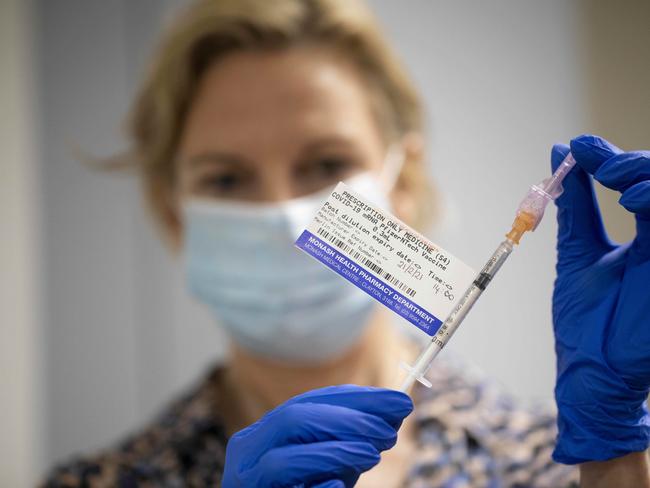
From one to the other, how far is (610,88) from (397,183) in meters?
0.64

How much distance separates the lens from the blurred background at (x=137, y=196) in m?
1.68

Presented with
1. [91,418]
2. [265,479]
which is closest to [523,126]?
[265,479]

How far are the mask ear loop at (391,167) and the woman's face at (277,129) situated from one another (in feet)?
0.06

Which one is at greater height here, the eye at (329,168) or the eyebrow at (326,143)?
the eyebrow at (326,143)

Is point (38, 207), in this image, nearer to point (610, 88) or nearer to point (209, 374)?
point (209, 374)

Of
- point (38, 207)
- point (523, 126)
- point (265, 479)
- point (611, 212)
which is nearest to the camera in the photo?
point (265, 479)

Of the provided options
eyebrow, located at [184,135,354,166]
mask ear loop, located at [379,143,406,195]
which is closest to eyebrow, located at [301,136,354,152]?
eyebrow, located at [184,135,354,166]

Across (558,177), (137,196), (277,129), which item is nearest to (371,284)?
(558,177)

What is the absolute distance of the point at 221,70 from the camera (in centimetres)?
123

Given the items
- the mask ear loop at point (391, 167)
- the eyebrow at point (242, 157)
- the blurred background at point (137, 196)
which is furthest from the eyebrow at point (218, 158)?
the blurred background at point (137, 196)

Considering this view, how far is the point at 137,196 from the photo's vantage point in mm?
2176

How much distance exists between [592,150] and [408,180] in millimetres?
703

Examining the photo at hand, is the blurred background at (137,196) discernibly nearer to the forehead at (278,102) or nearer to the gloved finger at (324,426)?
the forehead at (278,102)

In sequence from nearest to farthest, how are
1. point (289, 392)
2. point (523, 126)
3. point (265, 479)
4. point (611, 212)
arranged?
point (265, 479) < point (611, 212) < point (289, 392) < point (523, 126)
